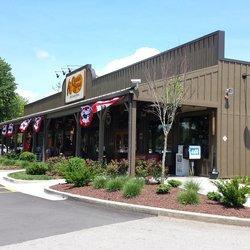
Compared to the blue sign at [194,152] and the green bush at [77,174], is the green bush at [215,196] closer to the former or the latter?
the green bush at [77,174]

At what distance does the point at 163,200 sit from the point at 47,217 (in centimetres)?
304

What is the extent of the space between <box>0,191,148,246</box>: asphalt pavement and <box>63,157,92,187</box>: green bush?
1.70 metres

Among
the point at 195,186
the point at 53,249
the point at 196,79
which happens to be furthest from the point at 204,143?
the point at 53,249

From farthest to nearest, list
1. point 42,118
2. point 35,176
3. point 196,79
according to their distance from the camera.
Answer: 1. point 42,118
2. point 35,176
3. point 196,79

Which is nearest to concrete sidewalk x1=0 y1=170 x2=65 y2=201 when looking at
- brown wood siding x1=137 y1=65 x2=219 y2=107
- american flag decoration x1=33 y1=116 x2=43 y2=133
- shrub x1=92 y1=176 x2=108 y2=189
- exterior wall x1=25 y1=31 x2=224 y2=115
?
shrub x1=92 y1=176 x2=108 y2=189

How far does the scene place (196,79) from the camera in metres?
20.1

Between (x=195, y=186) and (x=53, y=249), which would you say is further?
(x=195, y=186)

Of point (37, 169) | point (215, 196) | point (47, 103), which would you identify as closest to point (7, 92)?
point (47, 103)

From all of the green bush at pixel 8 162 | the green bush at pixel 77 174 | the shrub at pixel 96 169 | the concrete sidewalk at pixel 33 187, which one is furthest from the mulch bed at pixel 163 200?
the green bush at pixel 8 162

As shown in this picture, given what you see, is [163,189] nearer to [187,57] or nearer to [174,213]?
[174,213]

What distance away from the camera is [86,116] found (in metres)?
22.9

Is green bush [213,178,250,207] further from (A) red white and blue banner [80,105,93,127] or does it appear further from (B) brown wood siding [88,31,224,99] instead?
(A) red white and blue banner [80,105,93,127]

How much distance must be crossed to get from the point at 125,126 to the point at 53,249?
63.8 feet

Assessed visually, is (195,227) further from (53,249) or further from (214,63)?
(214,63)
